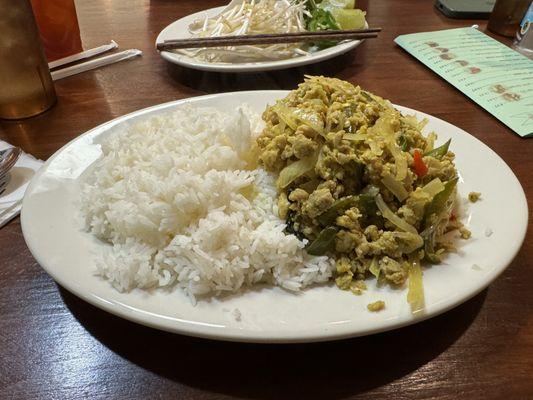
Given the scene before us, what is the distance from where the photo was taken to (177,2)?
3.41 metres

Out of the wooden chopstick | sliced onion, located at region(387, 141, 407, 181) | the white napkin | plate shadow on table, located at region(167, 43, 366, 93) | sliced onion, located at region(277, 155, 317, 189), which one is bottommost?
the white napkin

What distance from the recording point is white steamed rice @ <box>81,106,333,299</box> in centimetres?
107

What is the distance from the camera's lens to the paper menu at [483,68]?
6.70 ft

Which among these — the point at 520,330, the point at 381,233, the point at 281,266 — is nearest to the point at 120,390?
the point at 281,266

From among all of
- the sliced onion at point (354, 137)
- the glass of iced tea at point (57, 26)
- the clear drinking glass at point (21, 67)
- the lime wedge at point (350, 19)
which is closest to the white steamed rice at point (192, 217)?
the sliced onion at point (354, 137)

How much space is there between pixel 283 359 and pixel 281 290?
16 cm

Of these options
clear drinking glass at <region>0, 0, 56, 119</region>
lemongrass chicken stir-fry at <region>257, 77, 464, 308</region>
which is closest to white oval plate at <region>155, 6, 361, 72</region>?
clear drinking glass at <region>0, 0, 56, 119</region>

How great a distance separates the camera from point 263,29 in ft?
8.54

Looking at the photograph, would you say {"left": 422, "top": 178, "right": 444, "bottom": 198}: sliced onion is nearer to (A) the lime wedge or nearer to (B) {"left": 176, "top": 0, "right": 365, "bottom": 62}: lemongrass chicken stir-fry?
(B) {"left": 176, "top": 0, "right": 365, "bottom": 62}: lemongrass chicken stir-fry

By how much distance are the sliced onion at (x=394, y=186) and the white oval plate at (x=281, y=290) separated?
0.66 ft

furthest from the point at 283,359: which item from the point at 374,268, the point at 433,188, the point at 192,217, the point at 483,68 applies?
the point at 483,68

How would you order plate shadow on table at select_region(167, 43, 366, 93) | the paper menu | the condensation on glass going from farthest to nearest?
the condensation on glass → plate shadow on table at select_region(167, 43, 366, 93) → the paper menu

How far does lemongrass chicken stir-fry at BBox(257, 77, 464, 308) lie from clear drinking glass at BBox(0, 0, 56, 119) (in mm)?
1255

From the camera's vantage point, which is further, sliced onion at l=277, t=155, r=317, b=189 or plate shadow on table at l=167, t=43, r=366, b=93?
plate shadow on table at l=167, t=43, r=366, b=93
